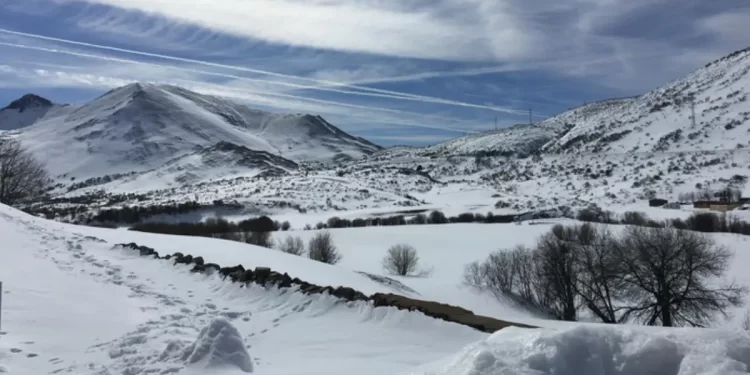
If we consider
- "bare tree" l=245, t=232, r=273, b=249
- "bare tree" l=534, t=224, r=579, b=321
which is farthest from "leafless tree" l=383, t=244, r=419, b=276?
"bare tree" l=534, t=224, r=579, b=321

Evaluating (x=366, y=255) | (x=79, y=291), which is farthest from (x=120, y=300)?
(x=366, y=255)

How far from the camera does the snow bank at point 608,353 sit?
4836mm

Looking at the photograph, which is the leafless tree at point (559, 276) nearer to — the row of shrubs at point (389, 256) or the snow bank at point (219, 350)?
the row of shrubs at point (389, 256)

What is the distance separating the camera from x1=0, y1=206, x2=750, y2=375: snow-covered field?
201 inches

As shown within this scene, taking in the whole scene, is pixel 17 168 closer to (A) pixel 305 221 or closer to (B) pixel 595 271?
(B) pixel 595 271

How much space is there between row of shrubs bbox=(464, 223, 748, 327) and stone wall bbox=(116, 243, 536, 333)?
85.3 ft

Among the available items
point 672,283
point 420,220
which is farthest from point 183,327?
point 420,220

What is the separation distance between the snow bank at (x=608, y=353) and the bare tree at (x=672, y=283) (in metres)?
30.2

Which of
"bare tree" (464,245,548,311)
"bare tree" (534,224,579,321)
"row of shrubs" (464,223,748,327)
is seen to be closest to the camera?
"row of shrubs" (464,223,748,327)

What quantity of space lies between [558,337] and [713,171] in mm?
160867

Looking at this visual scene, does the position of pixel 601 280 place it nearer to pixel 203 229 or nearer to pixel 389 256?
pixel 389 256

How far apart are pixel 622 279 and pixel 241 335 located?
30.5m

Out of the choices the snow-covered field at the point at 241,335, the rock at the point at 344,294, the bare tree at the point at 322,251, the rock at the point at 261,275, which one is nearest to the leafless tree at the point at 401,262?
the bare tree at the point at 322,251

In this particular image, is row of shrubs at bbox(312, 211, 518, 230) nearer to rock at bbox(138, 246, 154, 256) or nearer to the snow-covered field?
rock at bbox(138, 246, 154, 256)
